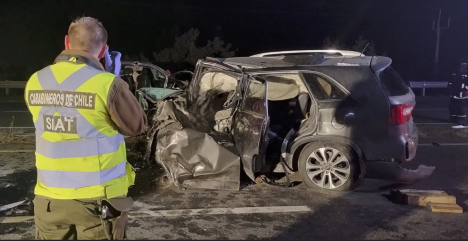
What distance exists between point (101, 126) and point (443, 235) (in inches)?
133

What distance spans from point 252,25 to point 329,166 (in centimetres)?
2833

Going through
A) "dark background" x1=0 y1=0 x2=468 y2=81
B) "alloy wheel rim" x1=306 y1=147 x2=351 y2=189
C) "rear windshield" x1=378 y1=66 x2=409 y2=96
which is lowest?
"alloy wheel rim" x1=306 y1=147 x2=351 y2=189

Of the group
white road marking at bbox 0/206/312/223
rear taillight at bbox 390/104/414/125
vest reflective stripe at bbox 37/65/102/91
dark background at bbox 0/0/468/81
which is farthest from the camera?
dark background at bbox 0/0/468/81

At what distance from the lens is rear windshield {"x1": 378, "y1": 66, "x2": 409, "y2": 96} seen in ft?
18.6

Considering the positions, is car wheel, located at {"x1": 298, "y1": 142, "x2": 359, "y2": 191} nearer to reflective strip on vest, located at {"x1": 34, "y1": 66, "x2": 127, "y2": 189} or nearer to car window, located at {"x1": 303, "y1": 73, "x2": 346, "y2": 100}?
car window, located at {"x1": 303, "y1": 73, "x2": 346, "y2": 100}

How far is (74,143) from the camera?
8.35 feet

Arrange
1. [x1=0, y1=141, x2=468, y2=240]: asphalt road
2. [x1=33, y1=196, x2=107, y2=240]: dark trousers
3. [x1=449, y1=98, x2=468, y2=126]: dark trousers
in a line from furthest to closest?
[x1=449, y1=98, x2=468, y2=126]: dark trousers
[x1=0, y1=141, x2=468, y2=240]: asphalt road
[x1=33, y1=196, x2=107, y2=240]: dark trousers

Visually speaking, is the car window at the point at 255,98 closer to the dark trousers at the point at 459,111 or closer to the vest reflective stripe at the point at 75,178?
the vest reflective stripe at the point at 75,178

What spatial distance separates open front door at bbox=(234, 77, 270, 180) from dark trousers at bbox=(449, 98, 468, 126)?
6.74 metres

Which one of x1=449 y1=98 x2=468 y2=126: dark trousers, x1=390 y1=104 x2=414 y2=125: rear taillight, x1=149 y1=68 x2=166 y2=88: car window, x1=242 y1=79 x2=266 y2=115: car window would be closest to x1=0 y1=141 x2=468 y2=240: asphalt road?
x1=390 y1=104 x2=414 y2=125: rear taillight

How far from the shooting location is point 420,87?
18.6 meters

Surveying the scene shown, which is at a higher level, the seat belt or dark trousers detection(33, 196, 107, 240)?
the seat belt

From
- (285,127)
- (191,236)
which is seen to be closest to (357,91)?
(285,127)

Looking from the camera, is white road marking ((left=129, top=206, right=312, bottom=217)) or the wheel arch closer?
white road marking ((left=129, top=206, right=312, bottom=217))
